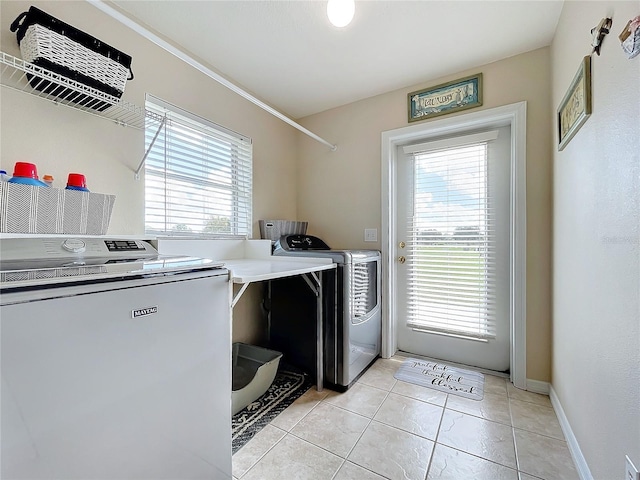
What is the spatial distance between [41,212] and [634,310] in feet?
6.73

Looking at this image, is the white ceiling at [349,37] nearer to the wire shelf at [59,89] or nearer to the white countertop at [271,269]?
the wire shelf at [59,89]

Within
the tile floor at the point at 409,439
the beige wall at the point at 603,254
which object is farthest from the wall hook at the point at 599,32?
the tile floor at the point at 409,439

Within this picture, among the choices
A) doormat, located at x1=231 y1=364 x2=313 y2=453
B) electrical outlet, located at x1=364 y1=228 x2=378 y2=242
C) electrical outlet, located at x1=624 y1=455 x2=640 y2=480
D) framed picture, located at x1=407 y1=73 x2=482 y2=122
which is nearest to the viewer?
electrical outlet, located at x1=624 y1=455 x2=640 y2=480

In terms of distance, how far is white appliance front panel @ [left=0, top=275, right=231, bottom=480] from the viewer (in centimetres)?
64

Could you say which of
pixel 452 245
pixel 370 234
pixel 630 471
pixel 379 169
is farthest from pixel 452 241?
pixel 630 471

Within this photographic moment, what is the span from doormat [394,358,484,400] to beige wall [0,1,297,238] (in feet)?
6.92

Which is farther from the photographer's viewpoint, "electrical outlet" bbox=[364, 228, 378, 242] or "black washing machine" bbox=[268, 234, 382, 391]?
"electrical outlet" bbox=[364, 228, 378, 242]

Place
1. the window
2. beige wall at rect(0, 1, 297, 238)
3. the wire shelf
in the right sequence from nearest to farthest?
1. the wire shelf
2. beige wall at rect(0, 1, 297, 238)
3. the window

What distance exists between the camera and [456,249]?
2.23m

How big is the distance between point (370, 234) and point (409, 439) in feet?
4.97

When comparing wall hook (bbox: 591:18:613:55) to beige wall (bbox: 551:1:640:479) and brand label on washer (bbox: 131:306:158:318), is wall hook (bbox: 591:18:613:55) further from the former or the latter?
brand label on washer (bbox: 131:306:158:318)

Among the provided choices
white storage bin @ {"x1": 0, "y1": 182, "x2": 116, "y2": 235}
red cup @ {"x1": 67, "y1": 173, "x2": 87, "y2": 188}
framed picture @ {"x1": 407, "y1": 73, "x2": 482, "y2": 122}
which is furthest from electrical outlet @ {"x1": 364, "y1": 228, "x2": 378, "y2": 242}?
red cup @ {"x1": 67, "y1": 173, "x2": 87, "y2": 188}

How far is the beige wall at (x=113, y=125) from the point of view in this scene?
1187 mm

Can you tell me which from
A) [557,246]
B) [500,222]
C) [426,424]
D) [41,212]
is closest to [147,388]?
[41,212]
